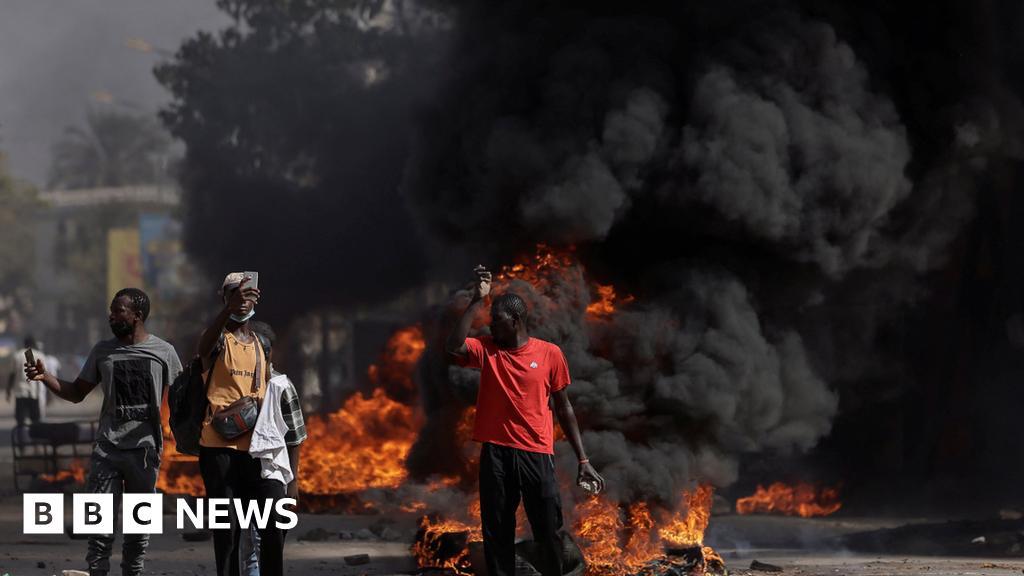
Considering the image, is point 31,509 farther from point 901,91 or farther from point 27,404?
point 901,91

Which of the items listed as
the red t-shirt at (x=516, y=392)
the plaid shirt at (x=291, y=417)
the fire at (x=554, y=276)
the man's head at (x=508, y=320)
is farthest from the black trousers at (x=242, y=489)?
the fire at (x=554, y=276)

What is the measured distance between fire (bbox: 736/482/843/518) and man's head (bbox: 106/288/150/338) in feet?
33.0

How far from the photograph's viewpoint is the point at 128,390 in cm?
589

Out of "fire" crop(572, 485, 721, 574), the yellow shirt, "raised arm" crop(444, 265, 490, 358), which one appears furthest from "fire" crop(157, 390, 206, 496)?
"raised arm" crop(444, 265, 490, 358)

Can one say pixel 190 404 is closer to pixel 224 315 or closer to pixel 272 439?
pixel 272 439

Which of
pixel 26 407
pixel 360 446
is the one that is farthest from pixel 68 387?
pixel 26 407

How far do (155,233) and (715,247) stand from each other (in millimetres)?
34393

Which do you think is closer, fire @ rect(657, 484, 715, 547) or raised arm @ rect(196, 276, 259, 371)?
raised arm @ rect(196, 276, 259, 371)

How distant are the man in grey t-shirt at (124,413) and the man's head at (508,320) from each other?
209 cm

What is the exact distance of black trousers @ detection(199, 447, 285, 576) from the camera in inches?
211

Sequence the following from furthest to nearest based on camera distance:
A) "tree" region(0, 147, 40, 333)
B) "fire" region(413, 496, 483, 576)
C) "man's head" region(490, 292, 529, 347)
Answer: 1. "tree" region(0, 147, 40, 333)
2. "fire" region(413, 496, 483, 576)
3. "man's head" region(490, 292, 529, 347)

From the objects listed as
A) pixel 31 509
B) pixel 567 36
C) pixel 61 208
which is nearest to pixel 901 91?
pixel 567 36

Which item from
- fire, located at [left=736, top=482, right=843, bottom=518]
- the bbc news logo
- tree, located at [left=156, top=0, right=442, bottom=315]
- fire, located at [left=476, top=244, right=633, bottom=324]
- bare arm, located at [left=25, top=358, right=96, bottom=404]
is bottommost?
fire, located at [left=736, top=482, right=843, bottom=518]

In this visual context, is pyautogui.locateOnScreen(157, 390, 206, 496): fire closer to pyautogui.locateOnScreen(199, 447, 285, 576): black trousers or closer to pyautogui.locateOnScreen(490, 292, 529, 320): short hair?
pyautogui.locateOnScreen(199, 447, 285, 576): black trousers
